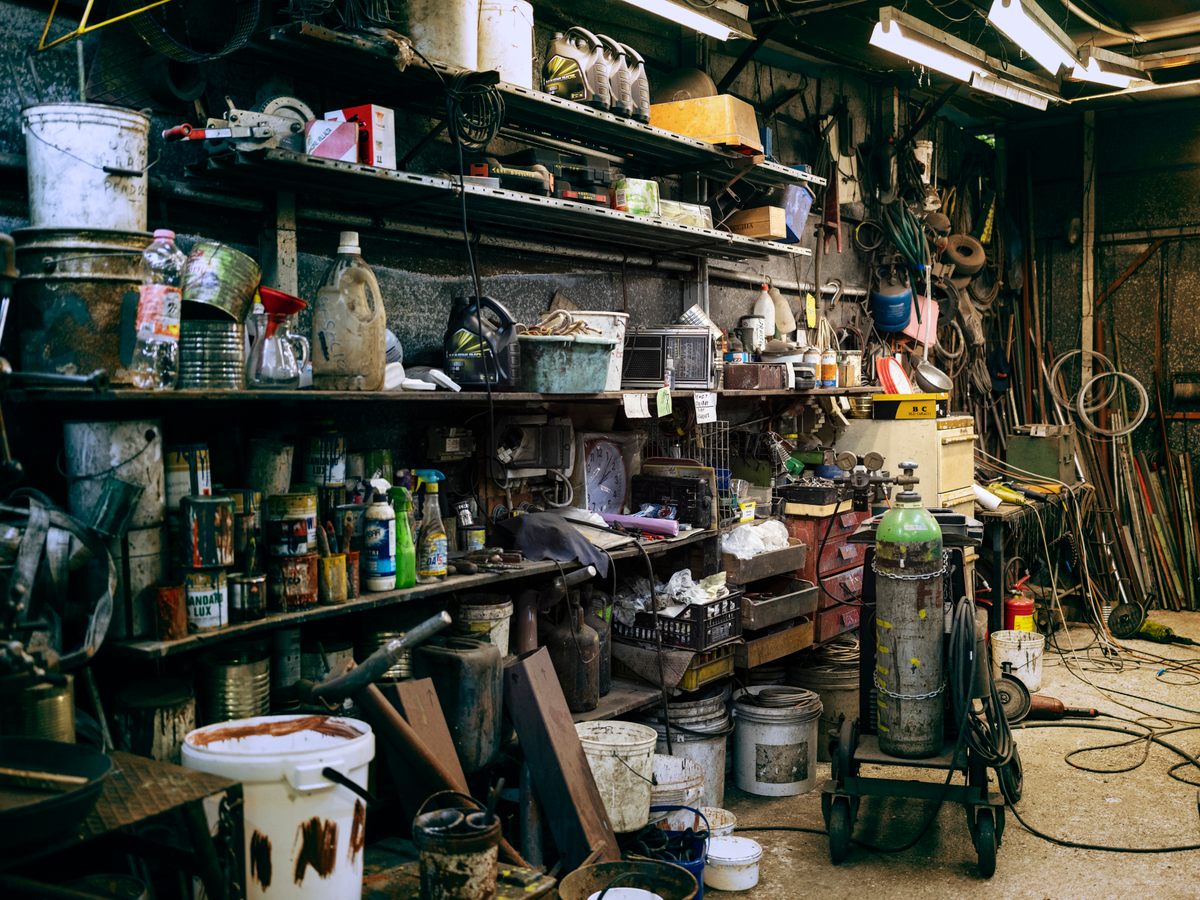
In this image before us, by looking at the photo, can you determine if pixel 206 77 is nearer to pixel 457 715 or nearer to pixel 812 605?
pixel 457 715

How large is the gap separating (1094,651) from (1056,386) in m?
2.49

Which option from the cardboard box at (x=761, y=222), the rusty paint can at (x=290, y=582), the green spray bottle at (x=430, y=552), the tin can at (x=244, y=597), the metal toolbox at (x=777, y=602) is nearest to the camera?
the tin can at (x=244, y=597)

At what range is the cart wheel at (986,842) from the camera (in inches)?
140

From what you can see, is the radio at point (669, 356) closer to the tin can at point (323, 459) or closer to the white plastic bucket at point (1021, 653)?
the tin can at point (323, 459)

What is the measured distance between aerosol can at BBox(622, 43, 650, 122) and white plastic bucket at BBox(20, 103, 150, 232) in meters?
1.96

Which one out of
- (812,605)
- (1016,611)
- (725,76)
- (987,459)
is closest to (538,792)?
(812,605)

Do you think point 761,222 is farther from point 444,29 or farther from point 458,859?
point 458,859

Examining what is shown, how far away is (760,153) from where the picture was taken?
4.47 metres

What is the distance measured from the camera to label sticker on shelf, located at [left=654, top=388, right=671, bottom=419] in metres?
4.03

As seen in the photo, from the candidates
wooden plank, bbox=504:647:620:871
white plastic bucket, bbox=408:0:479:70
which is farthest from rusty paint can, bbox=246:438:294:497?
white plastic bucket, bbox=408:0:479:70

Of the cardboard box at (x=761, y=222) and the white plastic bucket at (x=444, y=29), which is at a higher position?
the white plastic bucket at (x=444, y=29)

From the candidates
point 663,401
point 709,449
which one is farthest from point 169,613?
point 709,449

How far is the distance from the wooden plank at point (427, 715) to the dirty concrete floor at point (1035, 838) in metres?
1.18

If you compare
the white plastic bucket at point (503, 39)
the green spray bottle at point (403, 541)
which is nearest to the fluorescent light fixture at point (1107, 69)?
the white plastic bucket at point (503, 39)
